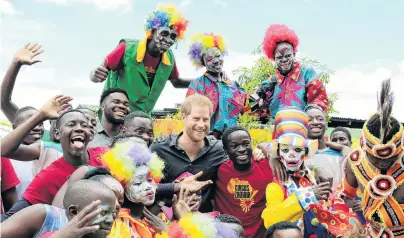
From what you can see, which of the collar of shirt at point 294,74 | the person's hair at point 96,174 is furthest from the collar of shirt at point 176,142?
the collar of shirt at point 294,74

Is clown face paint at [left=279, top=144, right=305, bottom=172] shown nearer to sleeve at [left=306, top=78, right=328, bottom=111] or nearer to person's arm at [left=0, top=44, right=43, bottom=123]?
sleeve at [left=306, top=78, right=328, bottom=111]

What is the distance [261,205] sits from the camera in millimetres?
4676

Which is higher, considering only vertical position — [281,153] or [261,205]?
[281,153]

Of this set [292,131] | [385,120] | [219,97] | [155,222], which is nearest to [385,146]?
[385,120]

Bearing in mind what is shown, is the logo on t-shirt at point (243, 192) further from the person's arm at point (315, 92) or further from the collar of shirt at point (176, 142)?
the person's arm at point (315, 92)

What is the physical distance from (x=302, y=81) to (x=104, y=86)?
2.41 meters

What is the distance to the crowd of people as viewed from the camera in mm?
3410

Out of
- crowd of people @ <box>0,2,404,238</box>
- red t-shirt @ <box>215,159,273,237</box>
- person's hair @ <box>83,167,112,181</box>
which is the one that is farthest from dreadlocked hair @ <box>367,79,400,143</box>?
person's hair @ <box>83,167,112,181</box>

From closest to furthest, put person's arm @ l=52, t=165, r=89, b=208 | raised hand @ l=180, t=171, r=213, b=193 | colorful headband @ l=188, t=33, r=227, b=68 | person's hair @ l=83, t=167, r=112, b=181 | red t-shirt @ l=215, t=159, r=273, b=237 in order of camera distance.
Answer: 1. person's hair @ l=83, t=167, r=112, b=181
2. person's arm @ l=52, t=165, r=89, b=208
3. raised hand @ l=180, t=171, r=213, b=193
4. red t-shirt @ l=215, t=159, r=273, b=237
5. colorful headband @ l=188, t=33, r=227, b=68

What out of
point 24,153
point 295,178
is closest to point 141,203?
point 24,153

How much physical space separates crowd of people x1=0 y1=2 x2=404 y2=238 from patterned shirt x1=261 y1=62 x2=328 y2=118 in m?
0.01

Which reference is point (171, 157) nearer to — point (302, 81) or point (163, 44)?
point (163, 44)

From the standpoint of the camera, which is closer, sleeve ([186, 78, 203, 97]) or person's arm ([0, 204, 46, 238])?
person's arm ([0, 204, 46, 238])

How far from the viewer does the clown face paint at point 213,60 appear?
20.8 ft
